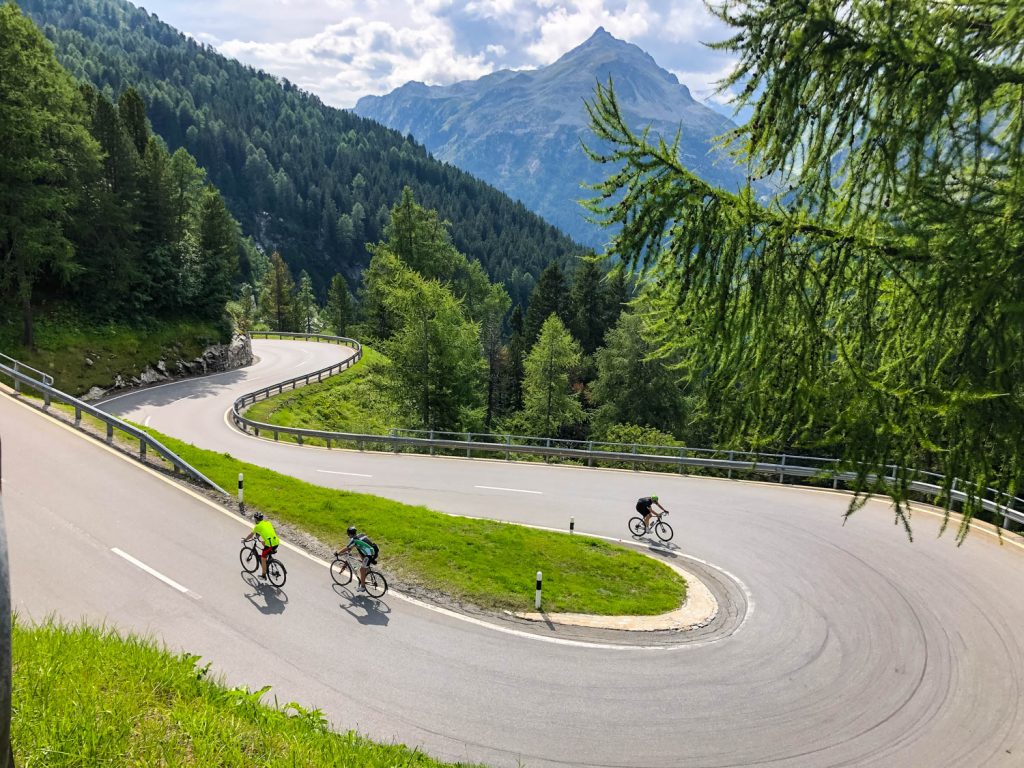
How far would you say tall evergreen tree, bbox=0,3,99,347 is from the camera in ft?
95.2

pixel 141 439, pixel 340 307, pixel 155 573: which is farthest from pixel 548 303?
pixel 155 573

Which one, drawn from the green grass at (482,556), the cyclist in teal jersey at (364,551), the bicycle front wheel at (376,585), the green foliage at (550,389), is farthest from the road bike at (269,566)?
the green foliage at (550,389)

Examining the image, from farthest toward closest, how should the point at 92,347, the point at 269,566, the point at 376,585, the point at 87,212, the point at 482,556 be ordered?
1. the point at 87,212
2. the point at 92,347
3. the point at 482,556
4. the point at 376,585
5. the point at 269,566

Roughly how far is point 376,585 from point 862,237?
1172 centimetres

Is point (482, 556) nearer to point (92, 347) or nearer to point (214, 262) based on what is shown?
point (92, 347)

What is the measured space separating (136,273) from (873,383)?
145 ft

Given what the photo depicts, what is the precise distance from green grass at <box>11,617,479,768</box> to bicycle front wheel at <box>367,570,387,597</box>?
5898mm

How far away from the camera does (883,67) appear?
4.84m

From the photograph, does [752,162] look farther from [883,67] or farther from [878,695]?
[878,695]

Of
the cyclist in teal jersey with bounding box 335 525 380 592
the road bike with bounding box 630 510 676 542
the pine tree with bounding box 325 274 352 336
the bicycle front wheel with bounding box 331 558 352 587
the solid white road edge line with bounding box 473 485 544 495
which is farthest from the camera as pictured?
the pine tree with bounding box 325 274 352 336

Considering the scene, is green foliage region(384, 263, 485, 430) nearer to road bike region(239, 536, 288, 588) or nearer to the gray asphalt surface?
the gray asphalt surface

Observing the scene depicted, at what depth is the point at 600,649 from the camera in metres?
11.9

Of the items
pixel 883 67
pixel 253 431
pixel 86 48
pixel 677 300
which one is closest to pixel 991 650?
pixel 677 300

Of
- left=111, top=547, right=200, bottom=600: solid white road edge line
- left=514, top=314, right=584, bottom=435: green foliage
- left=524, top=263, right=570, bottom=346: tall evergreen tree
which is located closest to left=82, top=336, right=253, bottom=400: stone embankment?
left=514, top=314, right=584, bottom=435: green foliage
